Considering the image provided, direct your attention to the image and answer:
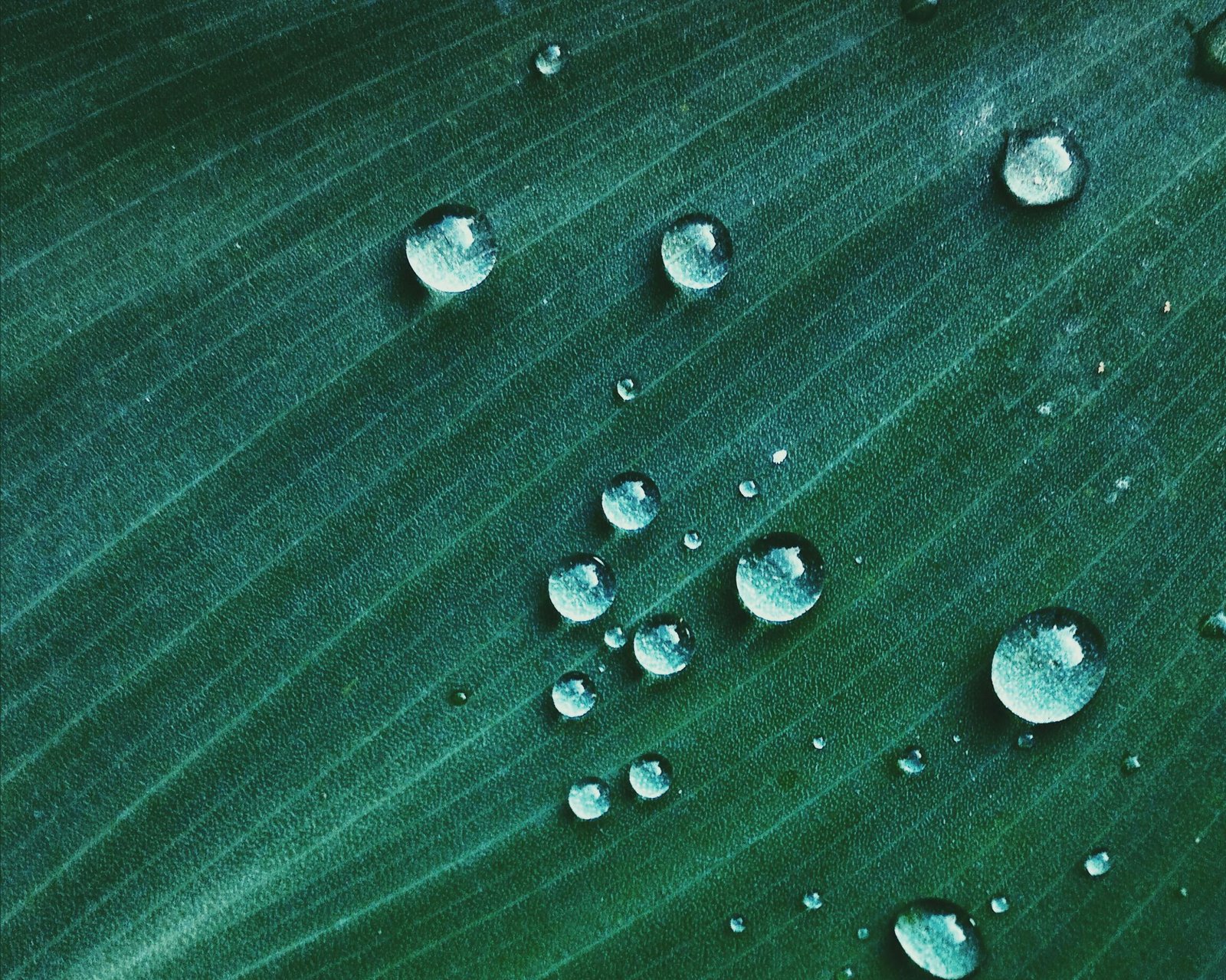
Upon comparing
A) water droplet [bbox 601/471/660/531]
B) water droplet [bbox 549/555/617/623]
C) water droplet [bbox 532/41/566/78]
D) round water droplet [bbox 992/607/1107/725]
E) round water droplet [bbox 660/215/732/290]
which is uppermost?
water droplet [bbox 532/41/566/78]

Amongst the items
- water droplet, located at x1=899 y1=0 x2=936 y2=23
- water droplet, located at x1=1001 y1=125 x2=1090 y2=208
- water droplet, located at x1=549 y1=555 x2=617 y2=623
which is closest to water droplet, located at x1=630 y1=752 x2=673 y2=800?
water droplet, located at x1=549 y1=555 x2=617 y2=623

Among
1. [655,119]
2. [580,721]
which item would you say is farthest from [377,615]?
[655,119]

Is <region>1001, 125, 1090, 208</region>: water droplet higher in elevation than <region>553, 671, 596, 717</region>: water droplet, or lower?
higher

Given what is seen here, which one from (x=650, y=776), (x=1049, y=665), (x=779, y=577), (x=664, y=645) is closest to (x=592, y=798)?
(x=650, y=776)

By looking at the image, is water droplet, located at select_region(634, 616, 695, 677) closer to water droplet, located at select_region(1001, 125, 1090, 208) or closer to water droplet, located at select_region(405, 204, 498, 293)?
water droplet, located at select_region(405, 204, 498, 293)

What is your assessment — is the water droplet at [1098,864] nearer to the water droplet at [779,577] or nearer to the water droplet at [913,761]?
the water droplet at [913,761]

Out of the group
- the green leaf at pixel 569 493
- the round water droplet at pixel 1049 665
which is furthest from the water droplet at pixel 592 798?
the round water droplet at pixel 1049 665
